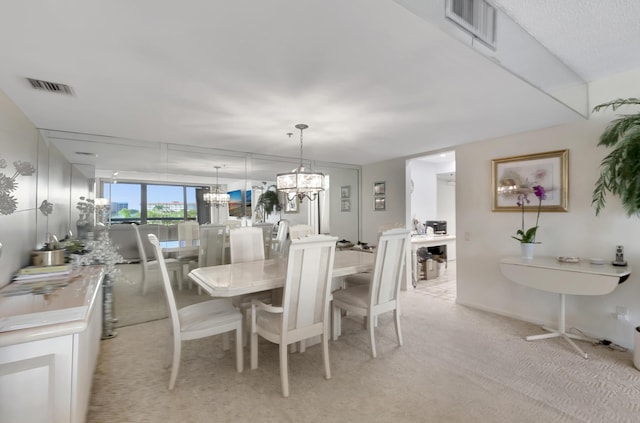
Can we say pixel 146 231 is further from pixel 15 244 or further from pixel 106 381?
pixel 106 381

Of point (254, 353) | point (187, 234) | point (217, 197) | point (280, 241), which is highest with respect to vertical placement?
point (217, 197)

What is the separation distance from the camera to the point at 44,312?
135 cm

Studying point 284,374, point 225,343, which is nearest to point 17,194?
A: point 225,343

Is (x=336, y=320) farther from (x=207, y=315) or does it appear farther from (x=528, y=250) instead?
(x=528, y=250)

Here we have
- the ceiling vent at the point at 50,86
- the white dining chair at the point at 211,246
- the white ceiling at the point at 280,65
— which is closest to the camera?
the white ceiling at the point at 280,65

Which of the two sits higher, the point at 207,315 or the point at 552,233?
the point at 552,233

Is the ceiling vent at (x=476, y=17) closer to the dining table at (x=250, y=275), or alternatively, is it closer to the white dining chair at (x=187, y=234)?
the dining table at (x=250, y=275)

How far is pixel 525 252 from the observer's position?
299 cm

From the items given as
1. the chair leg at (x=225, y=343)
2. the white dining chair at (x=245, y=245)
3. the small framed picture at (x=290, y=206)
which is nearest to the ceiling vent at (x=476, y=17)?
the white dining chair at (x=245, y=245)

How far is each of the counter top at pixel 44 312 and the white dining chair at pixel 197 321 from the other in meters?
0.44

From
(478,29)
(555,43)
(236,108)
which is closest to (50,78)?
(236,108)

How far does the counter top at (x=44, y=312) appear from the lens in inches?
45.8

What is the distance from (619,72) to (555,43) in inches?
41.8

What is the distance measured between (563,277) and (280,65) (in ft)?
9.81
